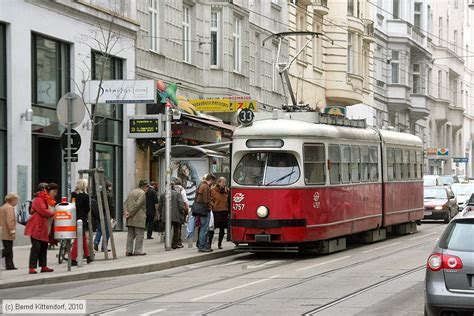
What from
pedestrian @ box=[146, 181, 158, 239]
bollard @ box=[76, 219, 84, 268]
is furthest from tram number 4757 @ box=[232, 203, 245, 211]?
pedestrian @ box=[146, 181, 158, 239]

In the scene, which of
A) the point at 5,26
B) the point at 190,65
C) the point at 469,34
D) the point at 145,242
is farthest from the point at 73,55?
the point at 469,34

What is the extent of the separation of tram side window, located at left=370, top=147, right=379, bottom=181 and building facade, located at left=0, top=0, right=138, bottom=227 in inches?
283

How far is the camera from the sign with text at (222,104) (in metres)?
32.7

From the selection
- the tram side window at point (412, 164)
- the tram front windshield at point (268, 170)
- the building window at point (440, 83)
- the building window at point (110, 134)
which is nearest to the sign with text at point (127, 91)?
the tram front windshield at point (268, 170)

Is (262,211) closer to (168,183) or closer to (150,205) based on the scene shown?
(168,183)

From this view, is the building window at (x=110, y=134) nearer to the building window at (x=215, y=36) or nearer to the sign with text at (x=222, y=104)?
the sign with text at (x=222, y=104)

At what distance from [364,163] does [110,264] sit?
8473mm

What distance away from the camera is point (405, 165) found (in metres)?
30.8

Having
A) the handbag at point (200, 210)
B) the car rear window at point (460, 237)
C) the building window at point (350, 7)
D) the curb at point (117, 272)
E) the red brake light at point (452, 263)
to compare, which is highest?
the building window at point (350, 7)

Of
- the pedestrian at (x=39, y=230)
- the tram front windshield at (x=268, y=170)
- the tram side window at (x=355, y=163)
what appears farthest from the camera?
the tram side window at (x=355, y=163)

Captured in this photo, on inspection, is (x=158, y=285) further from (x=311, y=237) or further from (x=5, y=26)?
(x=5, y=26)

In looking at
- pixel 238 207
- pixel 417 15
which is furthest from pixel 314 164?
pixel 417 15

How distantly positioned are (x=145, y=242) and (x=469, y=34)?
68716mm

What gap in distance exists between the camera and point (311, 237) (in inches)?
895
